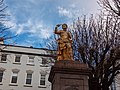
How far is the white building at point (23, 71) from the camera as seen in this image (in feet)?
99.7

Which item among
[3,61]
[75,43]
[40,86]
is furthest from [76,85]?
[3,61]

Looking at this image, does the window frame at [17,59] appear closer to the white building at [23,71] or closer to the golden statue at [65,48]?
the white building at [23,71]

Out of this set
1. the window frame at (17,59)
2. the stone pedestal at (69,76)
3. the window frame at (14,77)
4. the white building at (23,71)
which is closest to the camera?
the stone pedestal at (69,76)

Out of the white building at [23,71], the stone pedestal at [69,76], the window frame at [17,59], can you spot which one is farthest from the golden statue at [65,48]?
the window frame at [17,59]

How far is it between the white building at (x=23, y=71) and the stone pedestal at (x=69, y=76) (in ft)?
65.7

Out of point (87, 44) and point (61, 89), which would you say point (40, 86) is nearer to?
point (87, 44)

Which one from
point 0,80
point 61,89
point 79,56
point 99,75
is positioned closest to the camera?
point 61,89

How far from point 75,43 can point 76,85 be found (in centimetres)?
910

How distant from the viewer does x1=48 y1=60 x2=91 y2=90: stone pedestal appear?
970cm

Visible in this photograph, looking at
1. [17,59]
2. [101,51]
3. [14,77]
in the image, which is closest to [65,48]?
[101,51]

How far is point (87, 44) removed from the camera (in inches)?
711

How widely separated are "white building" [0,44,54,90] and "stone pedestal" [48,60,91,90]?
2002cm

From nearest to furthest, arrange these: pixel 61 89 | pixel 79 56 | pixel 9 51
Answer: pixel 61 89 < pixel 79 56 < pixel 9 51

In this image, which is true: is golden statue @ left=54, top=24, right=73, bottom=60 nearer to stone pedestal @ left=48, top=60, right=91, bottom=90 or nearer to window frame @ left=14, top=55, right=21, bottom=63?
stone pedestal @ left=48, top=60, right=91, bottom=90
